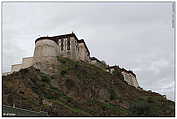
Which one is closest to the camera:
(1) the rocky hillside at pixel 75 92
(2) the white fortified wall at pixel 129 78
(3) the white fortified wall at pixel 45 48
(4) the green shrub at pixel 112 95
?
(1) the rocky hillside at pixel 75 92

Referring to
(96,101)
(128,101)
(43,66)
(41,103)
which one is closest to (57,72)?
(43,66)

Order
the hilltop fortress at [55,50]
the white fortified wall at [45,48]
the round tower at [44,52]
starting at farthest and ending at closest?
1. the white fortified wall at [45,48]
2. the hilltop fortress at [55,50]
3. the round tower at [44,52]

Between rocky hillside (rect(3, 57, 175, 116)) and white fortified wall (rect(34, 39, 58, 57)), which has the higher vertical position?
white fortified wall (rect(34, 39, 58, 57))

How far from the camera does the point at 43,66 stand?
24.5m

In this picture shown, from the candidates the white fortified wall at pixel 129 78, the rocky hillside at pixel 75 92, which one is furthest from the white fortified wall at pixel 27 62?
the white fortified wall at pixel 129 78

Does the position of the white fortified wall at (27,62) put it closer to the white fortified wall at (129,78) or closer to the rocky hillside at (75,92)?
the rocky hillside at (75,92)

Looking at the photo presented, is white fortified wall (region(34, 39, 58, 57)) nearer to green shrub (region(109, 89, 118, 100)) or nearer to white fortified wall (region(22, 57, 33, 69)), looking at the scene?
white fortified wall (region(22, 57, 33, 69))

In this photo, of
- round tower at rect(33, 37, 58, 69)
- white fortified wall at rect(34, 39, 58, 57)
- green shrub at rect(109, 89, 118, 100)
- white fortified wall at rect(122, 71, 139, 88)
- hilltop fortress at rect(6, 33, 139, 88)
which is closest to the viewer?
green shrub at rect(109, 89, 118, 100)

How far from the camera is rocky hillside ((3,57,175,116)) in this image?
Result: 50.9ft

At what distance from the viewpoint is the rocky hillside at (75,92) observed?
15.5 metres

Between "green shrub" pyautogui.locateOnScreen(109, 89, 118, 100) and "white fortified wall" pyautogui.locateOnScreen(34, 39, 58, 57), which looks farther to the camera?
"white fortified wall" pyautogui.locateOnScreen(34, 39, 58, 57)

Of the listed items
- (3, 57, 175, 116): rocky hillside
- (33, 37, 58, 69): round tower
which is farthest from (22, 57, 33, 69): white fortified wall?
(3, 57, 175, 116): rocky hillside

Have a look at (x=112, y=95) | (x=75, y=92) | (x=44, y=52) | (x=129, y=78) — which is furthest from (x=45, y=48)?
(x=129, y=78)

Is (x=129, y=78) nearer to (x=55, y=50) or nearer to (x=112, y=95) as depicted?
(x=55, y=50)
